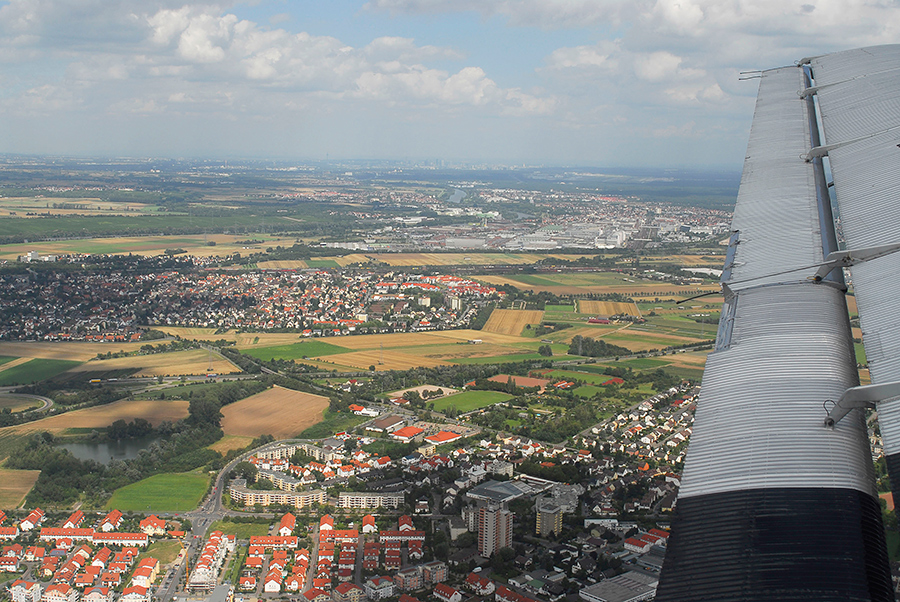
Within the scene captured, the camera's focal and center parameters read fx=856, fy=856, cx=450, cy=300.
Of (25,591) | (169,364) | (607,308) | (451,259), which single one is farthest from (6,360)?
(451,259)

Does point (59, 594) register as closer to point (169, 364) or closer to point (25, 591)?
point (25, 591)

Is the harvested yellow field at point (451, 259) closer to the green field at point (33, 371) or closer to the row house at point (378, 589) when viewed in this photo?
the green field at point (33, 371)

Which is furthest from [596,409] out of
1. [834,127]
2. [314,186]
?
[314,186]

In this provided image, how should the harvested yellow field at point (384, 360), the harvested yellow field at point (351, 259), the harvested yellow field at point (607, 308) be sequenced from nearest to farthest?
the harvested yellow field at point (384, 360) → the harvested yellow field at point (607, 308) → the harvested yellow field at point (351, 259)

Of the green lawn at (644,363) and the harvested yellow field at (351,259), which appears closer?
the green lawn at (644,363)

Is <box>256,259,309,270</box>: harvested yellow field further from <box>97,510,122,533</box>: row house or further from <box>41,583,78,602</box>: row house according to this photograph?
<box>41,583,78,602</box>: row house

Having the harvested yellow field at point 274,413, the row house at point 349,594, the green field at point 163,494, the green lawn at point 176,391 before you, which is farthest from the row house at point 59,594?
the green lawn at point 176,391

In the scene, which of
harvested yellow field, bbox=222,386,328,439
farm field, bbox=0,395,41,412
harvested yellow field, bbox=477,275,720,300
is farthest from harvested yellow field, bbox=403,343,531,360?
farm field, bbox=0,395,41,412
